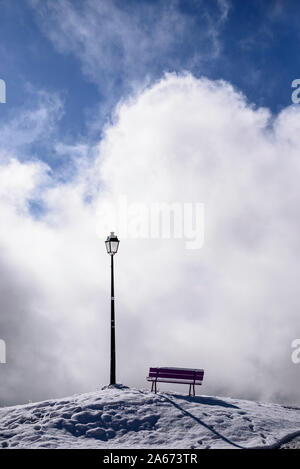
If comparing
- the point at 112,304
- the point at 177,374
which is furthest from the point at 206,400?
the point at 112,304

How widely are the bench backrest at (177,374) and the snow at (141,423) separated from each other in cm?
78

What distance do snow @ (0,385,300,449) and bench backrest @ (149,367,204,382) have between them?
0.78 meters

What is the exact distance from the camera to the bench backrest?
1563 cm

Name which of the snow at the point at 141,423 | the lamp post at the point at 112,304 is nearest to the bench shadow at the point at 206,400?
the snow at the point at 141,423

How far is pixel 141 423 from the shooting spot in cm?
1243

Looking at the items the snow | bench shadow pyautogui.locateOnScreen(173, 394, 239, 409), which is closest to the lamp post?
the snow

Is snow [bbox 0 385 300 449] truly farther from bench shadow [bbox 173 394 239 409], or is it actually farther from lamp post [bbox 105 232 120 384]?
lamp post [bbox 105 232 120 384]

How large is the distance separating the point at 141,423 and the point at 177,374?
368cm

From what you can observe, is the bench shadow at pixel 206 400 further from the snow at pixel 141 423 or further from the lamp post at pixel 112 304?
the lamp post at pixel 112 304
